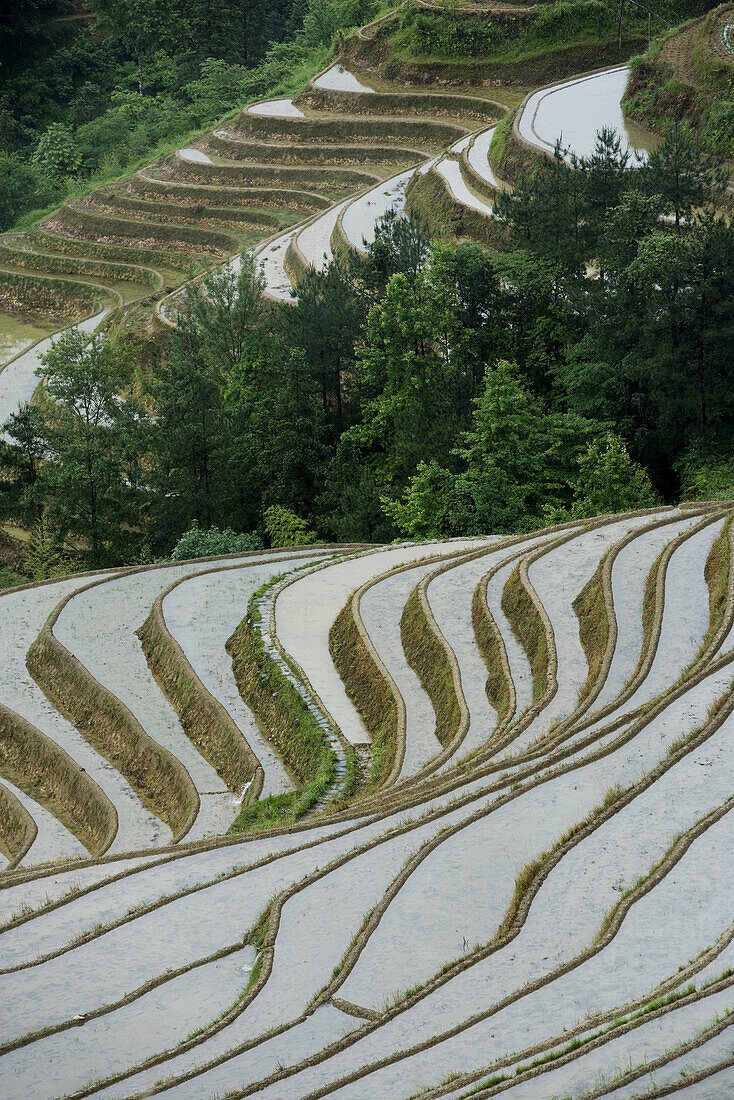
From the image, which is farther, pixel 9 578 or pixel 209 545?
pixel 9 578

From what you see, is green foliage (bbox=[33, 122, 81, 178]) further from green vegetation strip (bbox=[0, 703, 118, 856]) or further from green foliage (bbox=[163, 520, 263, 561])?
green vegetation strip (bbox=[0, 703, 118, 856])

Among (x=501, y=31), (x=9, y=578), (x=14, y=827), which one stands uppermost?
(x=501, y=31)

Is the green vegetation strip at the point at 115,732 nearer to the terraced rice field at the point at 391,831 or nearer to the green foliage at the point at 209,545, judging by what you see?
the terraced rice field at the point at 391,831

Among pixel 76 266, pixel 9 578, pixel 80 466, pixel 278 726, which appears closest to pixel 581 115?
pixel 80 466

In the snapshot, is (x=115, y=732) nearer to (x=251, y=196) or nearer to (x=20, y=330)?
(x=20, y=330)

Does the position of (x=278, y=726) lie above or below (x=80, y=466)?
below

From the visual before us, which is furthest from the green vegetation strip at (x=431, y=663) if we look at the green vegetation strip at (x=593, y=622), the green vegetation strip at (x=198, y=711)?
the green vegetation strip at (x=198, y=711)

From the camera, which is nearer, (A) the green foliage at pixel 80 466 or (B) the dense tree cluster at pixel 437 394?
(B) the dense tree cluster at pixel 437 394

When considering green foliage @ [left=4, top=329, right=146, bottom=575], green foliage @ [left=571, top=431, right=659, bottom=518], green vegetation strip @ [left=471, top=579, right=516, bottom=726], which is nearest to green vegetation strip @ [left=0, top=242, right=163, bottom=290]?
green foliage @ [left=4, top=329, right=146, bottom=575]
